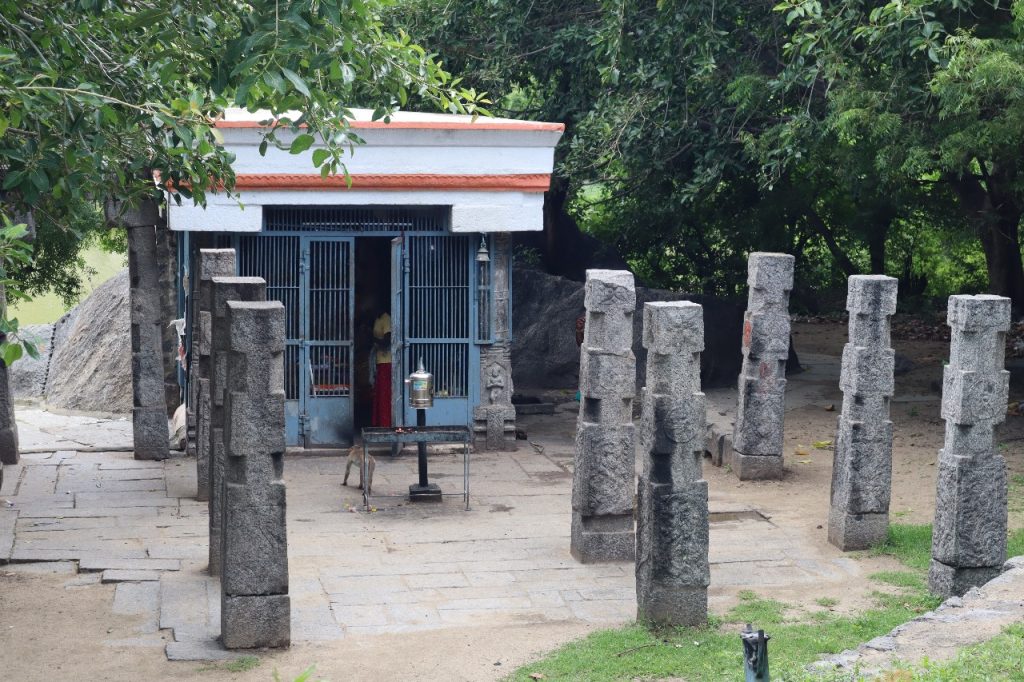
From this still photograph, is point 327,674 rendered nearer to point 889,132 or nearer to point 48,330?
point 889,132

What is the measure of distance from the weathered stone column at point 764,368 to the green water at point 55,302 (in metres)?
14.2

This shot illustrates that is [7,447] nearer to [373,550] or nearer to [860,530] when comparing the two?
[373,550]

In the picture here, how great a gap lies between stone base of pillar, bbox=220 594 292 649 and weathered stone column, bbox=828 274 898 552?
15.7 ft

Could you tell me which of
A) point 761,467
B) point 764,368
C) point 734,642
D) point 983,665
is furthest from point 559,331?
point 983,665

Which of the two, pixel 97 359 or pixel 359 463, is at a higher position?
pixel 97 359

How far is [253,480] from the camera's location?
7.78m

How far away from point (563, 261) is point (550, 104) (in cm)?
444

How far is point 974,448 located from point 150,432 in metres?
9.05

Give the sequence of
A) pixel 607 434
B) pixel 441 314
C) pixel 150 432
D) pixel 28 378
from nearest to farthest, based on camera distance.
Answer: pixel 607 434, pixel 150 432, pixel 441 314, pixel 28 378

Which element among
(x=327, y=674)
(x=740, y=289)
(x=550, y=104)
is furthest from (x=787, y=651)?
(x=740, y=289)

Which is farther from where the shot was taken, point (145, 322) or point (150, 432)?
point (150, 432)

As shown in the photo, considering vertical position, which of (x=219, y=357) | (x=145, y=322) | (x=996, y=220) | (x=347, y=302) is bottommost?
(x=219, y=357)

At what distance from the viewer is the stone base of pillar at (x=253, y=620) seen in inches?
311

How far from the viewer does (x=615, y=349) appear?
33.2 ft
